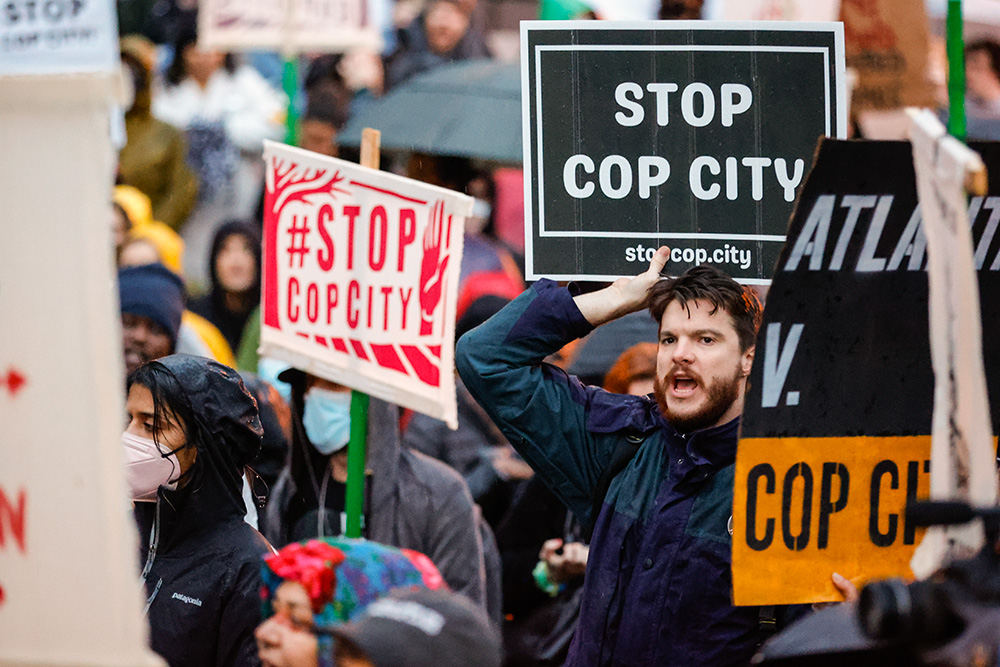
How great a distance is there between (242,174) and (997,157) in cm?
855

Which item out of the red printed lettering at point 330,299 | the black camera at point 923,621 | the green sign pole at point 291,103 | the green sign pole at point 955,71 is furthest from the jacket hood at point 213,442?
the green sign pole at point 291,103

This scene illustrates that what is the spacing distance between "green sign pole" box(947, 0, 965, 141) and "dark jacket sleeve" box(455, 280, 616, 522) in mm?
1077

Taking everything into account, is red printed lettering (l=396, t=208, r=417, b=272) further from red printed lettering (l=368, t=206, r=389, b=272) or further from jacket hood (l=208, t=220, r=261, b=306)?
jacket hood (l=208, t=220, r=261, b=306)

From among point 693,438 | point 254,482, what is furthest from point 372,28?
point 693,438

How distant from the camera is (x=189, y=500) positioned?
3.79 m

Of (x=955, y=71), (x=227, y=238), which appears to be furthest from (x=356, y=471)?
(x=227, y=238)

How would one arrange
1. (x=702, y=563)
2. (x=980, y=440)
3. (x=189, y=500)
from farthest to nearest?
(x=189, y=500) < (x=702, y=563) < (x=980, y=440)

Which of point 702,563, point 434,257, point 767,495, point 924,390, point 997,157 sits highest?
point 997,157

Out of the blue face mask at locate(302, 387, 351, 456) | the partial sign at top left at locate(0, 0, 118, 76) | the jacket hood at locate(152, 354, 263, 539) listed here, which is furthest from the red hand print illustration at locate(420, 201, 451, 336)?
the partial sign at top left at locate(0, 0, 118, 76)

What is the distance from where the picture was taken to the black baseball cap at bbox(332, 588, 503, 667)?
8.29ft

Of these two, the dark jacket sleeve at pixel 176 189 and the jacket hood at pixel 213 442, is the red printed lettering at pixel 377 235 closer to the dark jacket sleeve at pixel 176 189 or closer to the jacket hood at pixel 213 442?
the jacket hood at pixel 213 442

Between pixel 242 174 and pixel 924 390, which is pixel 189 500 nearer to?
pixel 924 390

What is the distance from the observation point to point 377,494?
15.6ft

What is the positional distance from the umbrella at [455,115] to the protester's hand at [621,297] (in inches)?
169
